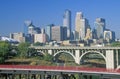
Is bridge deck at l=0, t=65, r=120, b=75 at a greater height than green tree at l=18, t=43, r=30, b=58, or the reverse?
green tree at l=18, t=43, r=30, b=58

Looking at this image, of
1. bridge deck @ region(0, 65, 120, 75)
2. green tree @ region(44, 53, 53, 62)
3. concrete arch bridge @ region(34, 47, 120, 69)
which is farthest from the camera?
green tree @ region(44, 53, 53, 62)

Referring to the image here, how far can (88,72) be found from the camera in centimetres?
7156

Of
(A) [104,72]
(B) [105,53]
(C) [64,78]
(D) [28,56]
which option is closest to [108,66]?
→ (B) [105,53]

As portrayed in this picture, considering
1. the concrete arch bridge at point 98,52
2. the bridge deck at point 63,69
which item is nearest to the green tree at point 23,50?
the concrete arch bridge at point 98,52

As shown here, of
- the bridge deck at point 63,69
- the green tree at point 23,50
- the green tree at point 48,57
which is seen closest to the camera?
the bridge deck at point 63,69

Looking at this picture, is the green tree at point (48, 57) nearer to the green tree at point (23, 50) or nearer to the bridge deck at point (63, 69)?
the green tree at point (23, 50)

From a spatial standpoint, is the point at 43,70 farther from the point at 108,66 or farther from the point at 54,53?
the point at 54,53

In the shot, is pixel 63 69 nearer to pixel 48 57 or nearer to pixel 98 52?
pixel 98 52

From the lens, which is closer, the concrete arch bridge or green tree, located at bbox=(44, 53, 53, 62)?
the concrete arch bridge

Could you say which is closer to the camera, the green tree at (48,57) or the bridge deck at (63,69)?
the bridge deck at (63,69)

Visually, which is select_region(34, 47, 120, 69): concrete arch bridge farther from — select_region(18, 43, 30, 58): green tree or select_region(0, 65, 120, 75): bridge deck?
select_region(0, 65, 120, 75): bridge deck

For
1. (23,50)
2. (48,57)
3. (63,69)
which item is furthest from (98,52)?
(63,69)

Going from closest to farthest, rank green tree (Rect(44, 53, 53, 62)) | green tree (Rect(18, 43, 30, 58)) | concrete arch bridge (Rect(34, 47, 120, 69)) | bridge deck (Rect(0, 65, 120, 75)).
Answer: bridge deck (Rect(0, 65, 120, 75)) → concrete arch bridge (Rect(34, 47, 120, 69)) → green tree (Rect(44, 53, 53, 62)) → green tree (Rect(18, 43, 30, 58))

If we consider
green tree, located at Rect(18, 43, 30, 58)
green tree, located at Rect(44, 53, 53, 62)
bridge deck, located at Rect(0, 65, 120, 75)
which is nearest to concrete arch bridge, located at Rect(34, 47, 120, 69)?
green tree, located at Rect(18, 43, 30, 58)
